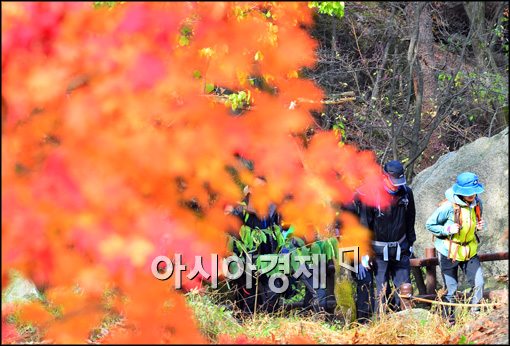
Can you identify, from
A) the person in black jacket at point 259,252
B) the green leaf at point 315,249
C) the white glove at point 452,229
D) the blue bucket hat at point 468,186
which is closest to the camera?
the green leaf at point 315,249

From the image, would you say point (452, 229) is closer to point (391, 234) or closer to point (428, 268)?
point (391, 234)

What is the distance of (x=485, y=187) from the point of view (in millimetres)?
12031

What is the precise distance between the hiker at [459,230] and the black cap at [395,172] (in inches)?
20.1

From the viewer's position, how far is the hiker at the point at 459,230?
927cm

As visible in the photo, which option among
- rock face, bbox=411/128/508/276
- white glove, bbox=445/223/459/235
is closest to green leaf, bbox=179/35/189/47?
white glove, bbox=445/223/459/235

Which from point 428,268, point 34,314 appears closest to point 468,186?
point 428,268

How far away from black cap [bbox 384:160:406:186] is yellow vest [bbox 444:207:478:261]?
28.6 inches

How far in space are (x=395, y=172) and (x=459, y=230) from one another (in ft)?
2.85

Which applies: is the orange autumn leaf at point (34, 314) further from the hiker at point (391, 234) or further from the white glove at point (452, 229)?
the white glove at point (452, 229)

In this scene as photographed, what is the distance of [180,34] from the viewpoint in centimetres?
745

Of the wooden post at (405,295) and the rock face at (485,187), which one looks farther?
the rock face at (485,187)

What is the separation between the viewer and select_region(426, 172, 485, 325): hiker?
30.4ft

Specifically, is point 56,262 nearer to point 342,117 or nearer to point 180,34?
point 180,34

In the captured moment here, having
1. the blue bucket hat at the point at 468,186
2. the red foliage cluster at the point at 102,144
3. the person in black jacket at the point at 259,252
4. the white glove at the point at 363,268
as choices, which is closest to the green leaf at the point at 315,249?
the person in black jacket at the point at 259,252
